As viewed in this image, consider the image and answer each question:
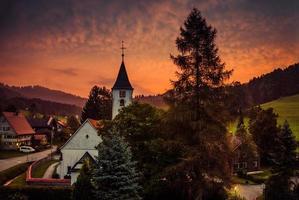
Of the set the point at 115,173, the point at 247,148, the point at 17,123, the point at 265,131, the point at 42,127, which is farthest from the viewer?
the point at 42,127

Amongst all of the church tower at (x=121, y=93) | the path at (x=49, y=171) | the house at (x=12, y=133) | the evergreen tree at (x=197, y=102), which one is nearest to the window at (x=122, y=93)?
the church tower at (x=121, y=93)

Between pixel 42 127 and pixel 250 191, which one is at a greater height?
pixel 42 127

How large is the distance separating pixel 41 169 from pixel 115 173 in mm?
28617

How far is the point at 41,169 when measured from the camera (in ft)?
163

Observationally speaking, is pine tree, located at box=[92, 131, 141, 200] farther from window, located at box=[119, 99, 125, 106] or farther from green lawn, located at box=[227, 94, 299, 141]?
green lawn, located at box=[227, 94, 299, 141]

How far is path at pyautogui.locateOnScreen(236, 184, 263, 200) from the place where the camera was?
3638 cm

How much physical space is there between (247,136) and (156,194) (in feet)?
91.1

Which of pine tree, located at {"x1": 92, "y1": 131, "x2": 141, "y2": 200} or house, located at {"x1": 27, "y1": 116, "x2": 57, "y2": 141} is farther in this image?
house, located at {"x1": 27, "y1": 116, "x2": 57, "y2": 141}

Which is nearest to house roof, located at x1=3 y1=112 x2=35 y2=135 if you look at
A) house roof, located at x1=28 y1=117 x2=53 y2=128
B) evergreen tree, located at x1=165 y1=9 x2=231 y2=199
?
house roof, located at x1=28 y1=117 x2=53 y2=128

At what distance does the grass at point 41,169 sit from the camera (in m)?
45.0

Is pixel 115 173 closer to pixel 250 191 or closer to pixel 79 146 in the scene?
pixel 79 146

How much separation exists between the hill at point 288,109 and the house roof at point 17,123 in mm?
54190

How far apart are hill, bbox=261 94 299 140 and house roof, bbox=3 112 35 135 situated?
54.2 m

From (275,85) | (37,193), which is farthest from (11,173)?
(275,85)
